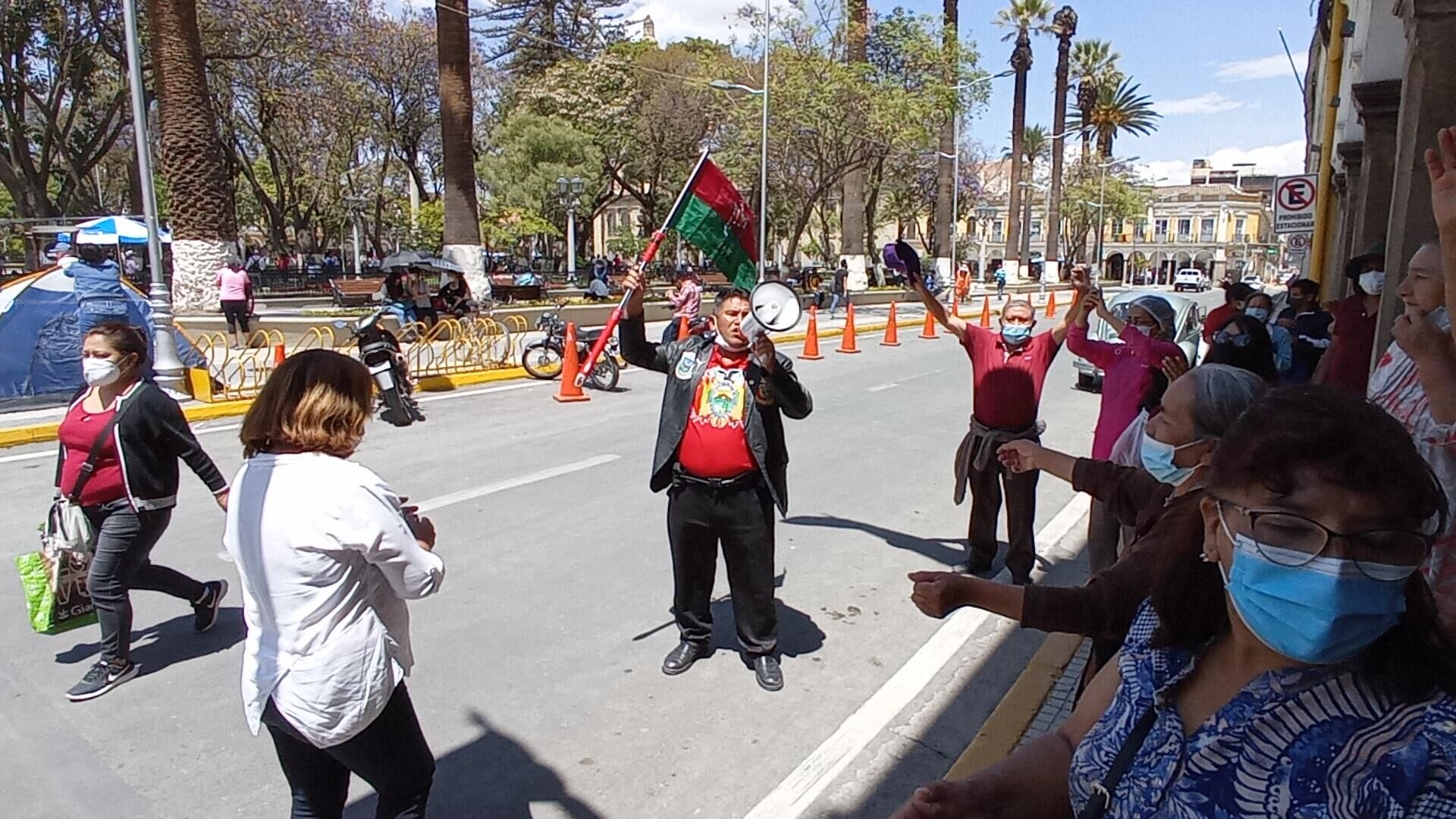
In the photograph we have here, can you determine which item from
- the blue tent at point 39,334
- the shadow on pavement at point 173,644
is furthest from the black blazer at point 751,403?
the blue tent at point 39,334

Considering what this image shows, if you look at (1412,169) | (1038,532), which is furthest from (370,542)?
(1412,169)

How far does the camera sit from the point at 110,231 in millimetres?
22344

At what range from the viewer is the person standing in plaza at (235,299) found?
53.2 ft

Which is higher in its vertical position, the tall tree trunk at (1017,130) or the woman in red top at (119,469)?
the tall tree trunk at (1017,130)

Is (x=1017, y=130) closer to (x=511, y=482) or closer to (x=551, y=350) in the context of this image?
(x=551, y=350)

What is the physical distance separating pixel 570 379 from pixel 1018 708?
913 centimetres

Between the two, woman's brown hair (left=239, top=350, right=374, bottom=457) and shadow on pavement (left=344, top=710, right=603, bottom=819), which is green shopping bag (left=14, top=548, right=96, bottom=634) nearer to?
shadow on pavement (left=344, top=710, right=603, bottom=819)

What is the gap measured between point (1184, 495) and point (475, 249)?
19.7 meters

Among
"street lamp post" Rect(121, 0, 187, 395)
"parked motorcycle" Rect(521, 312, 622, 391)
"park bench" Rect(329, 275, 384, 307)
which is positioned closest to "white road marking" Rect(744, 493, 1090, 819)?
"parked motorcycle" Rect(521, 312, 622, 391)

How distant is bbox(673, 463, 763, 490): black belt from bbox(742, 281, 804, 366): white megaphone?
542 millimetres

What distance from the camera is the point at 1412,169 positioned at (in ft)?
21.1

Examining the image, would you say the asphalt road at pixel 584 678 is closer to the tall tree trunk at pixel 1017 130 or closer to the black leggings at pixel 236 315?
the black leggings at pixel 236 315

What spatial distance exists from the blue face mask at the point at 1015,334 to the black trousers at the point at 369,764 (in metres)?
3.76

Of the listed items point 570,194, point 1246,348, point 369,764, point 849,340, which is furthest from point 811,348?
point 570,194
